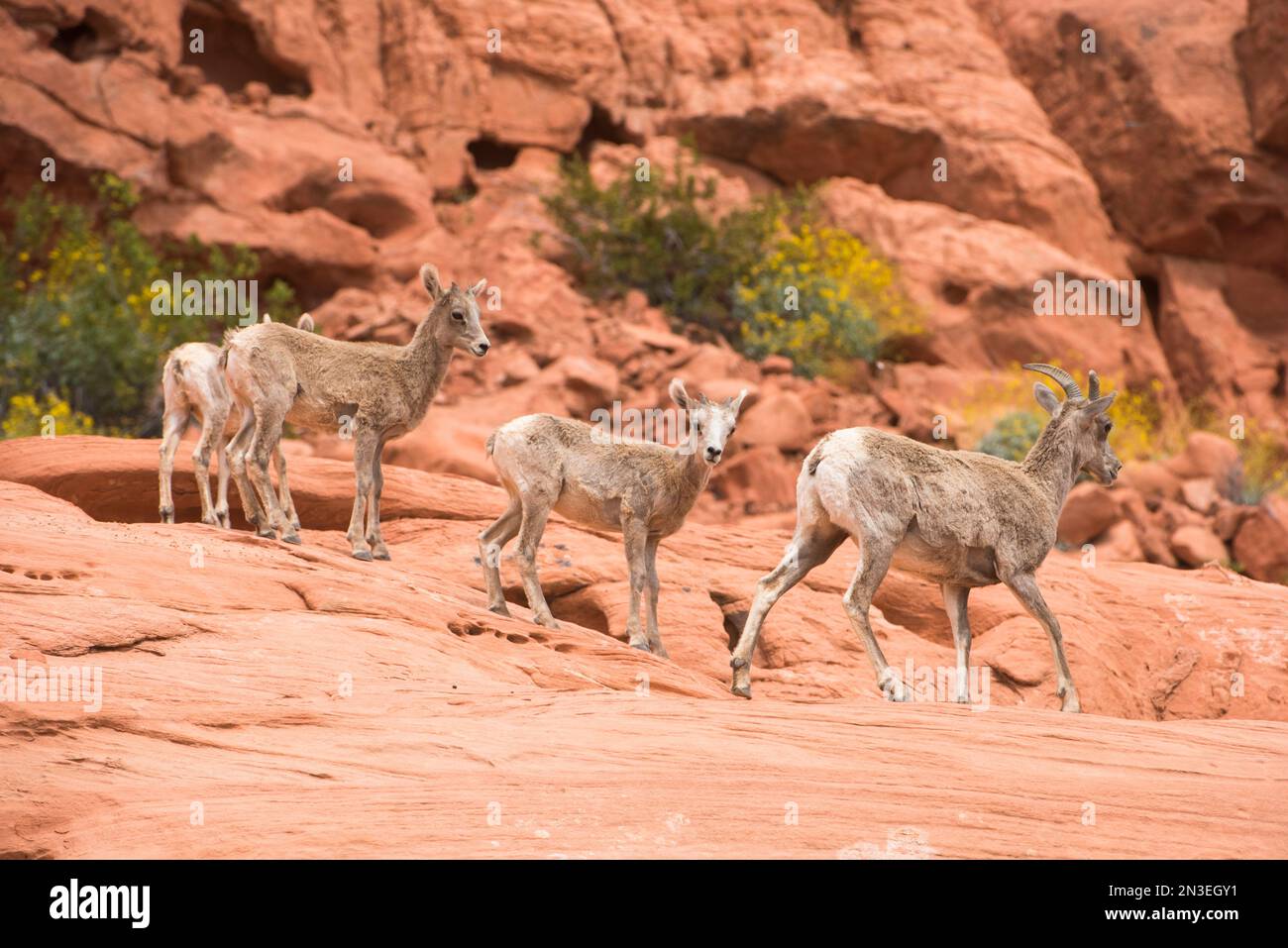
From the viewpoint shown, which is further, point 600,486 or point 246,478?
point 246,478

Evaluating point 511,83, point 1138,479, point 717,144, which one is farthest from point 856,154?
point 1138,479

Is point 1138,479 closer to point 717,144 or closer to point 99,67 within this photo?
point 717,144

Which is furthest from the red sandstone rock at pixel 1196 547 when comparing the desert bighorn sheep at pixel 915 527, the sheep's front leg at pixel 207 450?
the sheep's front leg at pixel 207 450

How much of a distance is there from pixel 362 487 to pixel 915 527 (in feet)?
14.1

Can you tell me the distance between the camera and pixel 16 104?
74.4 feet

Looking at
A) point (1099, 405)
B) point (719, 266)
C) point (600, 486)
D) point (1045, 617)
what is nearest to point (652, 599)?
point (600, 486)

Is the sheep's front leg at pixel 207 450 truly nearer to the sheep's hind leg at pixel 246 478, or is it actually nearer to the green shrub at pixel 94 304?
the sheep's hind leg at pixel 246 478

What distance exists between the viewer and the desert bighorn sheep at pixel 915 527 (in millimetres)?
9852

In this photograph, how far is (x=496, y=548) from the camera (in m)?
11.5

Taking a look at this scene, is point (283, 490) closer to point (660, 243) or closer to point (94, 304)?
point (94, 304)

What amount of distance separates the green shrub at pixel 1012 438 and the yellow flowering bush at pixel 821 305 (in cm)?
315

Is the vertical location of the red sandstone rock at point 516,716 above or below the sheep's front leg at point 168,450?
below

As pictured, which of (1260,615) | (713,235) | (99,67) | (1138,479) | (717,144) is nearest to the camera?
(1260,615)

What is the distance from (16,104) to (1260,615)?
18.9 m
